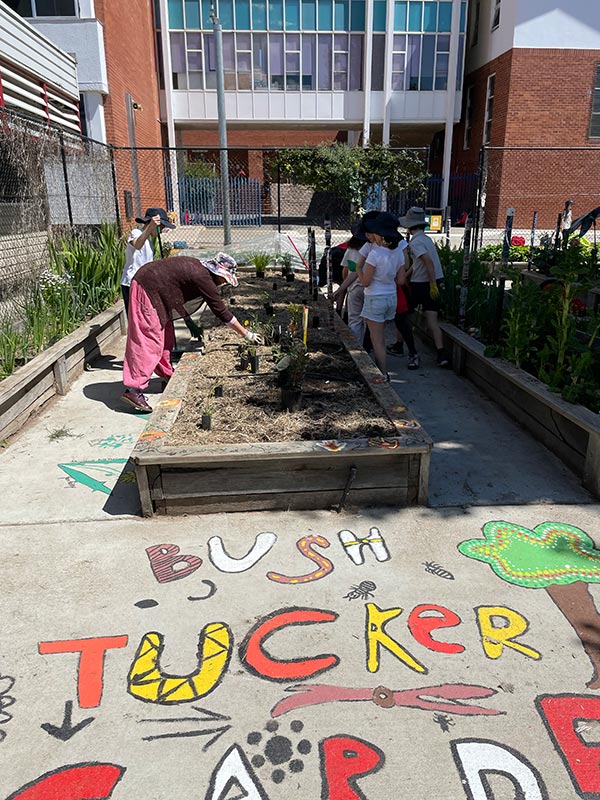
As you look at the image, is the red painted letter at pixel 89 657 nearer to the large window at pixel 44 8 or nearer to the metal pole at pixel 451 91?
the large window at pixel 44 8

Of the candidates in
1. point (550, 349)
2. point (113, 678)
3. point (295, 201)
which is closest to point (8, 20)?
point (550, 349)

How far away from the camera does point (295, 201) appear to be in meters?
32.0

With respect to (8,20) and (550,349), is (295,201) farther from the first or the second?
(550,349)

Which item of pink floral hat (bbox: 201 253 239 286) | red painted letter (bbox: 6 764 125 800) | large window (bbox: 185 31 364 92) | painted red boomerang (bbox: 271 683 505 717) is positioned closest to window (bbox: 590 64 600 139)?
large window (bbox: 185 31 364 92)

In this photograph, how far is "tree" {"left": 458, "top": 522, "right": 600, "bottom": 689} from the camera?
2.89 metres

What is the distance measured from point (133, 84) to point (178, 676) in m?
21.9

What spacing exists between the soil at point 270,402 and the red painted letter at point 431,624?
1.41 metres

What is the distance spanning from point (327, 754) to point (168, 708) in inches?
25.5

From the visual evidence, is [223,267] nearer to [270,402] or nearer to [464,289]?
[270,402]

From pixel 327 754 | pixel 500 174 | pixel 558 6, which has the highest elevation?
pixel 558 6

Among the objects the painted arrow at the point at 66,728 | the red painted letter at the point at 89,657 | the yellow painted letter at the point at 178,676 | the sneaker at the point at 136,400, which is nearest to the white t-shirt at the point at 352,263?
the sneaker at the point at 136,400

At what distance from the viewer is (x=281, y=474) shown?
378 centimetres

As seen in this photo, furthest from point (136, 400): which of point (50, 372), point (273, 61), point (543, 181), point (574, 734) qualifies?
point (273, 61)

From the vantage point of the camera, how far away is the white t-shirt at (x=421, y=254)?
6.70m
